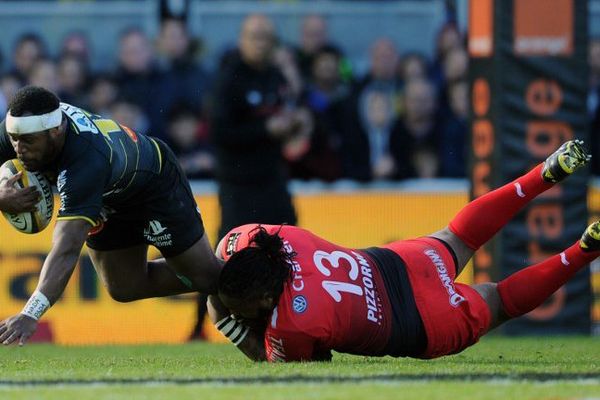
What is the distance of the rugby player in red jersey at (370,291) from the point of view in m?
7.25

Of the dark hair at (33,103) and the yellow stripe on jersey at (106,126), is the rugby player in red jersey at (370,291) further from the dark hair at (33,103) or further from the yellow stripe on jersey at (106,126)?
the dark hair at (33,103)

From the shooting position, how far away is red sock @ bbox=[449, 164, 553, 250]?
8.42 m

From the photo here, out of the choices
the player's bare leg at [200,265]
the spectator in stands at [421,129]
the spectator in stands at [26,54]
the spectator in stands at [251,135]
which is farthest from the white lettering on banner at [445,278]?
the spectator in stands at [26,54]

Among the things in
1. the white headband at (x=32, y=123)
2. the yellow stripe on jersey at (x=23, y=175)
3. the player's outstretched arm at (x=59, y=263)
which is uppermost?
the white headband at (x=32, y=123)

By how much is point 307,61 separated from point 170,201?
586cm

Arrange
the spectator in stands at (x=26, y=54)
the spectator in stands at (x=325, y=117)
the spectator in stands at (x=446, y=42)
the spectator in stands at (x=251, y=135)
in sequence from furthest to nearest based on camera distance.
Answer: the spectator in stands at (x=446, y=42), the spectator in stands at (x=26, y=54), the spectator in stands at (x=325, y=117), the spectator in stands at (x=251, y=135)

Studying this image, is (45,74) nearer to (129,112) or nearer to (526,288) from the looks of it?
(129,112)

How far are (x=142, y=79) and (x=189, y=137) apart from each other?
837 mm

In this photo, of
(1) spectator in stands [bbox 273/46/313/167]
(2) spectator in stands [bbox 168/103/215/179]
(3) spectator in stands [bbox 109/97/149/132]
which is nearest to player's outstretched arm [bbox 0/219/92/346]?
(1) spectator in stands [bbox 273/46/313/167]

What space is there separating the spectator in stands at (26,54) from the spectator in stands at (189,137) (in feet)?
4.92

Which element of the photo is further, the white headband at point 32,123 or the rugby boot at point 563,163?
the rugby boot at point 563,163

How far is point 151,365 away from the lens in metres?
7.59

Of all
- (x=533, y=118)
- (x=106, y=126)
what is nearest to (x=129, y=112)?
(x=533, y=118)

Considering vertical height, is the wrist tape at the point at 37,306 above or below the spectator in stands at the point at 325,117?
above
